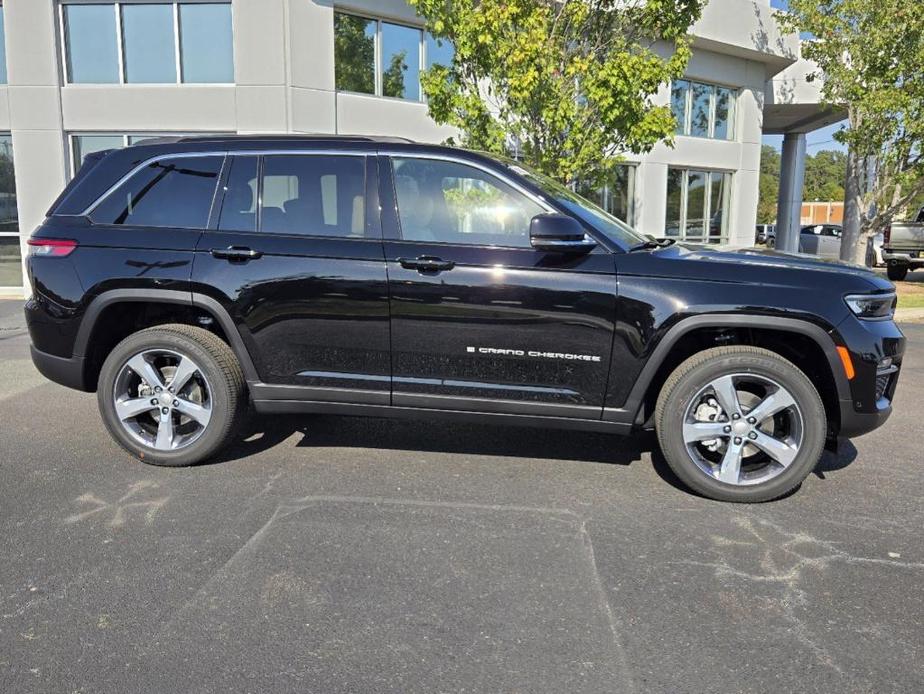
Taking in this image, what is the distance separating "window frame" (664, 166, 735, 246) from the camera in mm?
19392

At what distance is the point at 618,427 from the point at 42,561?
9.46 feet

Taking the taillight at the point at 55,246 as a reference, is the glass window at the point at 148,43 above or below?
above

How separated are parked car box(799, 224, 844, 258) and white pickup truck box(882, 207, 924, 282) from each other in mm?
11037

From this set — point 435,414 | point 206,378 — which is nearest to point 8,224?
point 206,378

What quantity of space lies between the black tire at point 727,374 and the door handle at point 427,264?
53.9 inches

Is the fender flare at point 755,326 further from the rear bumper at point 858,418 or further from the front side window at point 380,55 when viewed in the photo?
the front side window at point 380,55

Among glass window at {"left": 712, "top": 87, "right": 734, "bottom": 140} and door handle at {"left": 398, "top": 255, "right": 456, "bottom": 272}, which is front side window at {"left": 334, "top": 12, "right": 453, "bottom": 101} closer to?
glass window at {"left": 712, "top": 87, "right": 734, "bottom": 140}

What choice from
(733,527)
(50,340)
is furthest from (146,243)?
(733,527)

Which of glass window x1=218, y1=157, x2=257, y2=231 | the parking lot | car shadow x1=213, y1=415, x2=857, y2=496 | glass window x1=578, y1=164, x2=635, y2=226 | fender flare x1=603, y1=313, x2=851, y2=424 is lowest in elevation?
the parking lot

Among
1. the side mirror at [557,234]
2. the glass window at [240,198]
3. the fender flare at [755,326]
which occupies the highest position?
the glass window at [240,198]

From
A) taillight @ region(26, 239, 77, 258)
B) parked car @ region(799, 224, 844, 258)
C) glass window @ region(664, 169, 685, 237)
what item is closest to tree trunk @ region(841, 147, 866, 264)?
glass window @ region(664, 169, 685, 237)

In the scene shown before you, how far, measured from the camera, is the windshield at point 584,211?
412cm

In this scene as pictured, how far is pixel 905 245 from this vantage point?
1755 cm

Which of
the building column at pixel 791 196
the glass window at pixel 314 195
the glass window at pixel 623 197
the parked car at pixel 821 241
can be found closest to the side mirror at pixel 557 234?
the glass window at pixel 314 195
